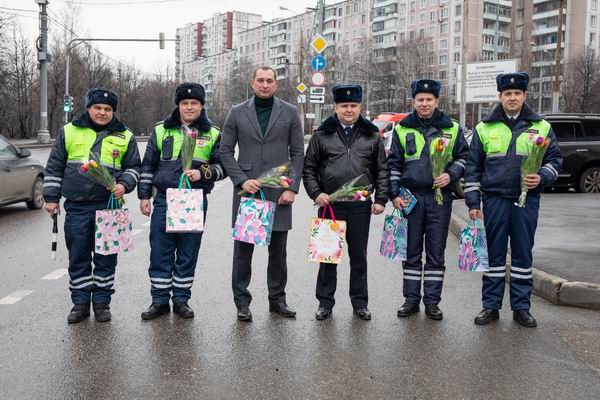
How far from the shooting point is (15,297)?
21.6 ft

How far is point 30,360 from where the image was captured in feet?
15.5

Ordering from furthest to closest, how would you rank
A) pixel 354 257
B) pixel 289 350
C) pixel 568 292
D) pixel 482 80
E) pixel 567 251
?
pixel 482 80 < pixel 567 251 < pixel 568 292 < pixel 354 257 < pixel 289 350

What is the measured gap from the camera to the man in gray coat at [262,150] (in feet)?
19.2

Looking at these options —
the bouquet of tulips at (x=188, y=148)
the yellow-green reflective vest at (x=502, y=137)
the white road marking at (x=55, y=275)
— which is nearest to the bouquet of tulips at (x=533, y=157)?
the yellow-green reflective vest at (x=502, y=137)

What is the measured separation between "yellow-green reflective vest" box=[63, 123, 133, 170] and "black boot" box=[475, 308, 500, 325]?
348cm

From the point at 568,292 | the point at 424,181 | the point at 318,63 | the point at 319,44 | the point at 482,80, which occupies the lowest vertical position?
the point at 568,292

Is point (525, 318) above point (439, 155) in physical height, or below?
below

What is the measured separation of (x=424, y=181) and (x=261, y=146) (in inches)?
58.5

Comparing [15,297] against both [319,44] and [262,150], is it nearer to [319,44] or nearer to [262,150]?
[262,150]

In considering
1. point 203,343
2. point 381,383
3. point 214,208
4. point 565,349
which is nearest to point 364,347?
point 381,383

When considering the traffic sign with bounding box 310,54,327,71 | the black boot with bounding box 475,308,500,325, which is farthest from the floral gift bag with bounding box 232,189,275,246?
the traffic sign with bounding box 310,54,327,71

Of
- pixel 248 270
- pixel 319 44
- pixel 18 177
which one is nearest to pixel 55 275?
pixel 248 270

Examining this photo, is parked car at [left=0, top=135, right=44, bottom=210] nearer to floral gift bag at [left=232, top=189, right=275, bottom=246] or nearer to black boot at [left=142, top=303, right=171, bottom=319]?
black boot at [left=142, top=303, right=171, bottom=319]

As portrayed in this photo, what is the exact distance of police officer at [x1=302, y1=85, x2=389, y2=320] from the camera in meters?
5.91
